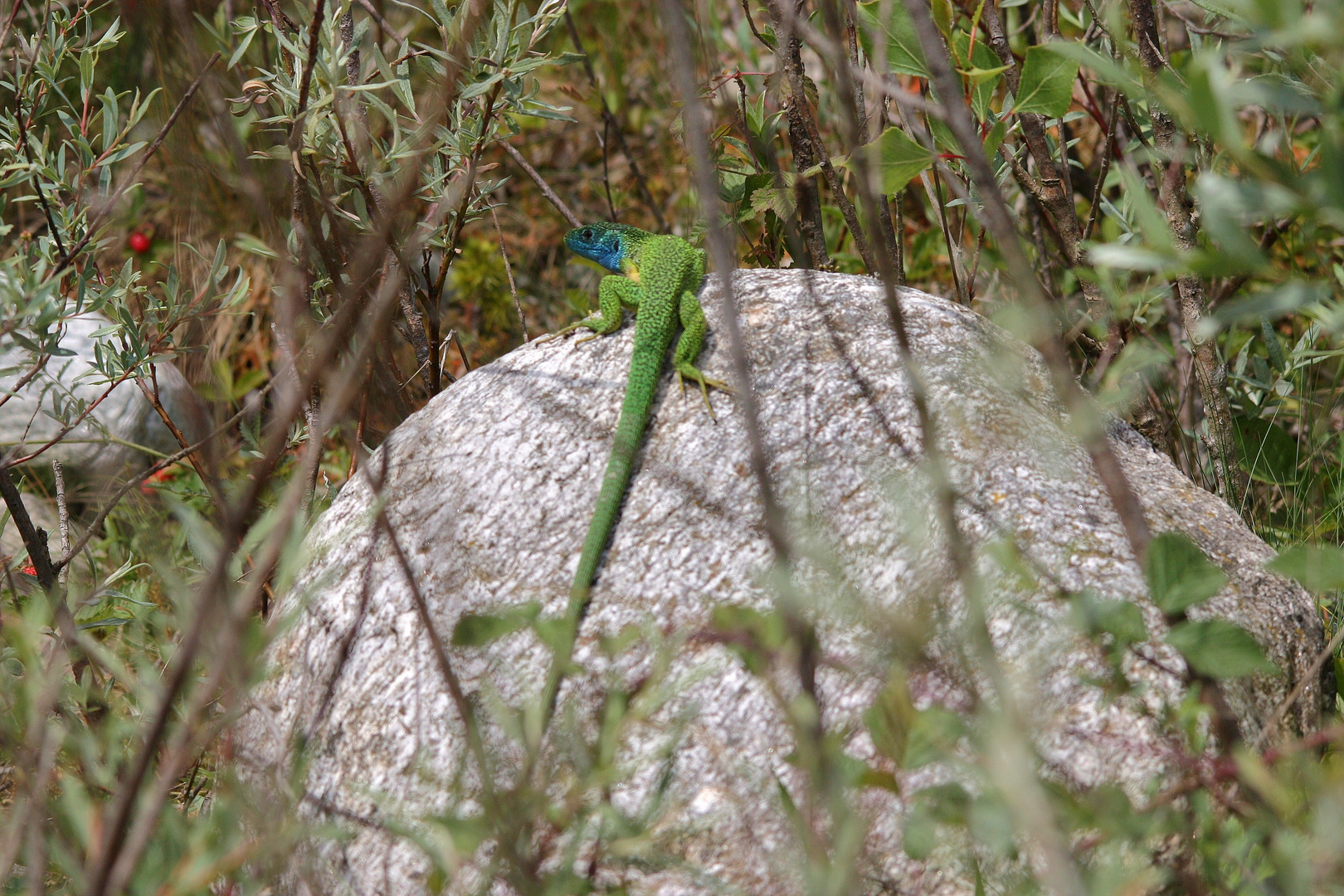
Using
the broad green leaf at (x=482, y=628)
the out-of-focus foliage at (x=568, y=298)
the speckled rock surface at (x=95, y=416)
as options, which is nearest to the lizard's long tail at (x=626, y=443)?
the out-of-focus foliage at (x=568, y=298)

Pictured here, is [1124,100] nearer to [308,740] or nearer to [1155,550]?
[1155,550]

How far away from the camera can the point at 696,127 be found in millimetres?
1068

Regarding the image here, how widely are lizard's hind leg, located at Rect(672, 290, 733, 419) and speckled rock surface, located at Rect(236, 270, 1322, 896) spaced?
5 cm

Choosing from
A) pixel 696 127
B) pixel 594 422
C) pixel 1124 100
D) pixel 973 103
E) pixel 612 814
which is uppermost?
pixel 1124 100

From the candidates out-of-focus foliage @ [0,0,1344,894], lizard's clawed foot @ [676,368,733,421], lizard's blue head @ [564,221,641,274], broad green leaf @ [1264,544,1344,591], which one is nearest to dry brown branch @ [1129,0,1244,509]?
out-of-focus foliage @ [0,0,1344,894]

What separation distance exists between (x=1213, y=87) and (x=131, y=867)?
1569mm

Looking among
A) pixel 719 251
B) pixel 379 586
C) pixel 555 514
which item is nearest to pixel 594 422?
pixel 555 514

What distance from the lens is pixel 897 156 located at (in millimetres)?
1901

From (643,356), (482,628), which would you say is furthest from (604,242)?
(482,628)

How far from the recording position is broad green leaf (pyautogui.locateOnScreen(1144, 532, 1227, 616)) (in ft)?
4.42

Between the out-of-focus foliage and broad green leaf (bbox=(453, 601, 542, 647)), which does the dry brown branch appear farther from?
broad green leaf (bbox=(453, 601, 542, 647))

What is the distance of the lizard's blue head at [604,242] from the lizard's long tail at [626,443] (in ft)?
3.04

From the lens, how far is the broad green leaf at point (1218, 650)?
1355 millimetres

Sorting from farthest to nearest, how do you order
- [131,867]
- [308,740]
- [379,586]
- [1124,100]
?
[1124,100] < [379,586] < [308,740] < [131,867]
